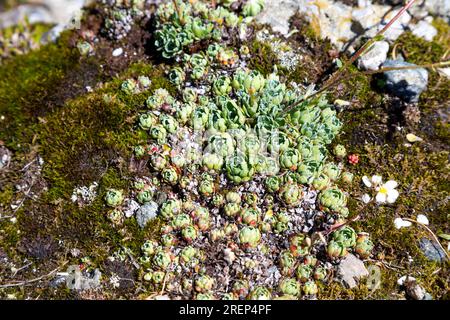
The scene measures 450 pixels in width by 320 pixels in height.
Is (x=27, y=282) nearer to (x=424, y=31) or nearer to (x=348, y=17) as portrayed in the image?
(x=348, y=17)

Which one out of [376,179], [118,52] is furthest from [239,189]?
[118,52]

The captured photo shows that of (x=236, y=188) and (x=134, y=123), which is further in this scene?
(x=134, y=123)

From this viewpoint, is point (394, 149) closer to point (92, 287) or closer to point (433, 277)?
point (433, 277)

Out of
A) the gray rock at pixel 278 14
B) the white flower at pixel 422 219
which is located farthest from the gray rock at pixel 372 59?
the white flower at pixel 422 219

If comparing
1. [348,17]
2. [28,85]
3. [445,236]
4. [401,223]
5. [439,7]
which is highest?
[439,7]

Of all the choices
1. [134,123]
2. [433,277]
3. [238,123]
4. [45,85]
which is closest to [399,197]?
[433,277]

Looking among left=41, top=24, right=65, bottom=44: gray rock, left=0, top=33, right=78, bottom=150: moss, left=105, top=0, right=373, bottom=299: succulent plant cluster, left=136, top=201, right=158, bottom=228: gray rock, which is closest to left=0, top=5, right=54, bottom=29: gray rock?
left=41, top=24, right=65, bottom=44: gray rock

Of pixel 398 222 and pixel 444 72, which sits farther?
pixel 444 72
